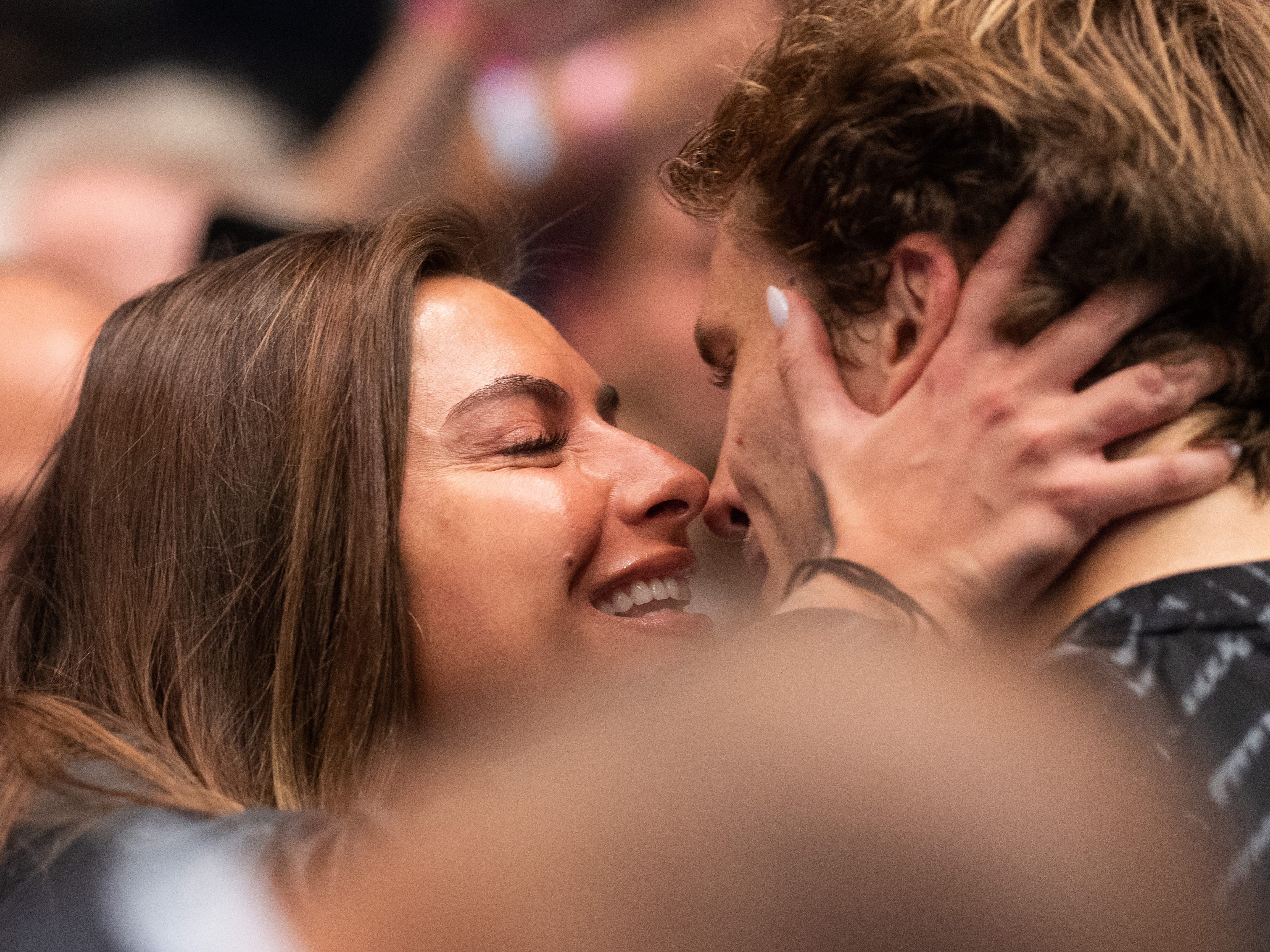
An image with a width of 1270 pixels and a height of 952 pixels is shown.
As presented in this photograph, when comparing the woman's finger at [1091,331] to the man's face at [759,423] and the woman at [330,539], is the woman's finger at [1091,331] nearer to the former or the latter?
the man's face at [759,423]

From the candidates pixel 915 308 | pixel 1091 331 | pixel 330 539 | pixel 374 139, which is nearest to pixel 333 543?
pixel 330 539

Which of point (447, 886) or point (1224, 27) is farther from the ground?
point (1224, 27)

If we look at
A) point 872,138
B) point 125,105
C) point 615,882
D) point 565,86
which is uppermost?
point 125,105

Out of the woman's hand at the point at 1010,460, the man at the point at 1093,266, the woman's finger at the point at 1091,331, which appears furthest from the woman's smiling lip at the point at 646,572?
the woman's finger at the point at 1091,331

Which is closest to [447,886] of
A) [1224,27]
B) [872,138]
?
[872,138]

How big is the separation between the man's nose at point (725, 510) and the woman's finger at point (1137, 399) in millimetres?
308

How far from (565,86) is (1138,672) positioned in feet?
4.83

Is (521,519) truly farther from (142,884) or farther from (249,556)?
(142,884)

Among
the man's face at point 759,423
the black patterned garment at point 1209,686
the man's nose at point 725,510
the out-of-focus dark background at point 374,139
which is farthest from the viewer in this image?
the out-of-focus dark background at point 374,139

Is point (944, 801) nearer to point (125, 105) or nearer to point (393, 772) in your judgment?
point (393, 772)

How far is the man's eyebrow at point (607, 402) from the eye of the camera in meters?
1.15

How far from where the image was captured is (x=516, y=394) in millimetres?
1034

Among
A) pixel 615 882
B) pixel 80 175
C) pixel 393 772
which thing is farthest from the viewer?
pixel 80 175

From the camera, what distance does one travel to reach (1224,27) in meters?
0.76
